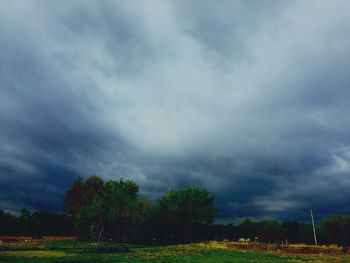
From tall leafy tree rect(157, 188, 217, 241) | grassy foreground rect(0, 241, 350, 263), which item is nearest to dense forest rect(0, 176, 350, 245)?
tall leafy tree rect(157, 188, 217, 241)

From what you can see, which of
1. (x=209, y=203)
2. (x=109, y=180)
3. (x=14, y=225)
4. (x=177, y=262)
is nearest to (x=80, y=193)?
(x=109, y=180)

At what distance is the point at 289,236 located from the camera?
110 metres

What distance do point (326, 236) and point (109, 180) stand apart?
208 ft

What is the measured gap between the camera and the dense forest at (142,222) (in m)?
94.6

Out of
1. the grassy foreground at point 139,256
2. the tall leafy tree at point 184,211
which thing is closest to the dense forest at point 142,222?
the tall leafy tree at point 184,211

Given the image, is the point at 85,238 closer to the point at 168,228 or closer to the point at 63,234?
the point at 168,228

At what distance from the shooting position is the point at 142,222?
95.9 meters

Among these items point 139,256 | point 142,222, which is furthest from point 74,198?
point 139,256

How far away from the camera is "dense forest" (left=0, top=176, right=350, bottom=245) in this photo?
94625 mm

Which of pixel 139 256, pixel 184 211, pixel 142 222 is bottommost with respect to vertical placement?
pixel 139 256

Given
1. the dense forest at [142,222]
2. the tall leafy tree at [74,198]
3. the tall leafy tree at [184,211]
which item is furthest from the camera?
the tall leafy tree at [74,198]

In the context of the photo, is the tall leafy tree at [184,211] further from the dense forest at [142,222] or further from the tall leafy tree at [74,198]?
the tall leafy tree at [74,198]

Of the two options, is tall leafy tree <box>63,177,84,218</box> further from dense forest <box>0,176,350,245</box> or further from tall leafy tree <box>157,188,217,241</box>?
tall leafy tree <box>157,188,217,241</box>

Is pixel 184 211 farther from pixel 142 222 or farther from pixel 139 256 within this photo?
pixel 139 256
